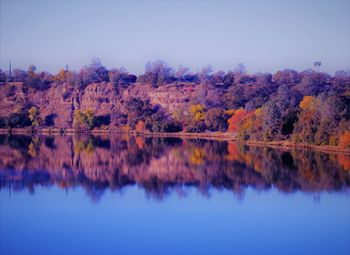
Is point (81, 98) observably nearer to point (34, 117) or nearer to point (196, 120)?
point (34, 117)

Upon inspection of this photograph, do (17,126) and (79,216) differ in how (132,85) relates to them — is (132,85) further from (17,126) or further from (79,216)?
(79,216)

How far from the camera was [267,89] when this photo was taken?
3002 inches

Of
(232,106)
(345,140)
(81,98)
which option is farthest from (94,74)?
(345,140)

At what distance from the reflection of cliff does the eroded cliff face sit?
37.5 m

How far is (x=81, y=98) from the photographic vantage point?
89.1 meters

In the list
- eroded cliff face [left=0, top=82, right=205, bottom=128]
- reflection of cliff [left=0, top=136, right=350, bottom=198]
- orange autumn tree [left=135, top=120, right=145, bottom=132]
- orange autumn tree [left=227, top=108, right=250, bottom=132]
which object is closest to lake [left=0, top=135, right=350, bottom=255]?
reflection of cliff [left=0, top=136, right=350, bottom=198]

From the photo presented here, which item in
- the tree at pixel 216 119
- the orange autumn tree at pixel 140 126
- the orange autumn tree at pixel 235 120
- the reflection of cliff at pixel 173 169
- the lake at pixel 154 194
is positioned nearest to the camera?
the lake at pixel 154 194

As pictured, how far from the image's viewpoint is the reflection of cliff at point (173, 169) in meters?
25.6

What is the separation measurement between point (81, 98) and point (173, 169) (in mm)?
60564

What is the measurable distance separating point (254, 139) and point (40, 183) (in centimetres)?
2920

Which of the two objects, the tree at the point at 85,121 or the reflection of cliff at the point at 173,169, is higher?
the tree at the point at 85,121

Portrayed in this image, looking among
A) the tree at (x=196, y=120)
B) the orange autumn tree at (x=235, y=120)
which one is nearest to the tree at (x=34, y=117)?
the tree at (x=196, y=120)

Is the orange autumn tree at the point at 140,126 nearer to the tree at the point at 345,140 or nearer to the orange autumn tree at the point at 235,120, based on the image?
the orange autumn tree at the point at 235,120

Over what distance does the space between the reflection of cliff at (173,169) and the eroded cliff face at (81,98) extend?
37.5 metres
